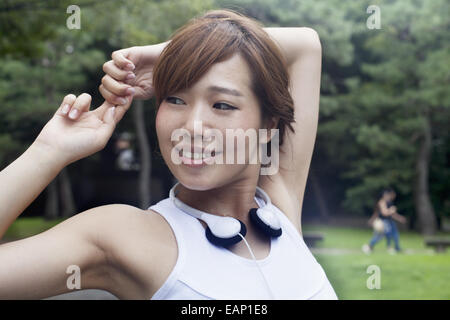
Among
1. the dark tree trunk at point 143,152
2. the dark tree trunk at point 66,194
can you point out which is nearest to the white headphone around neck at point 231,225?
the dark tree trunk at point 143,152

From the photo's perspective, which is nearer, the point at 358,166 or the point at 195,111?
the point at 195,111

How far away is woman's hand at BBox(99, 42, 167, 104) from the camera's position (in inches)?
34.8

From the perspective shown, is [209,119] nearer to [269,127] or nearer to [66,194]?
[269,127]

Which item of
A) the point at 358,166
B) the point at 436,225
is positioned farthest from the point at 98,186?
the point at 436,225

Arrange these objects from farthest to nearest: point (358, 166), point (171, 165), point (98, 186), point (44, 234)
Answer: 1. point (358, 166)
2. point (98, 186)
3. point (171, 165)
4. point (44, 234)

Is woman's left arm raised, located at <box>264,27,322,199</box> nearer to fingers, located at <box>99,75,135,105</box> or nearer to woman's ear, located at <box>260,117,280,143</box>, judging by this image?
woman's ear, located at <box>260,117,280,143</box>

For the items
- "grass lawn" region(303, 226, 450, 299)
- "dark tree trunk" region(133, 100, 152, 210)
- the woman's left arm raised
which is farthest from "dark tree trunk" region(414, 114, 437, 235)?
the woman's left arm raised

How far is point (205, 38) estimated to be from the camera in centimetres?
87

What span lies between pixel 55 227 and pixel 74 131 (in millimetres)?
155

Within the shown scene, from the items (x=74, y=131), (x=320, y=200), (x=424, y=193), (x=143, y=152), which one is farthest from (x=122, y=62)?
(x=424, y=193)

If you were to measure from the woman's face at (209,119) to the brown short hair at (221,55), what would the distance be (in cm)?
1

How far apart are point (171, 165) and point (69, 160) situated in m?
0.17

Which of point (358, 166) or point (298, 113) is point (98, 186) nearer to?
point (358, 166)
